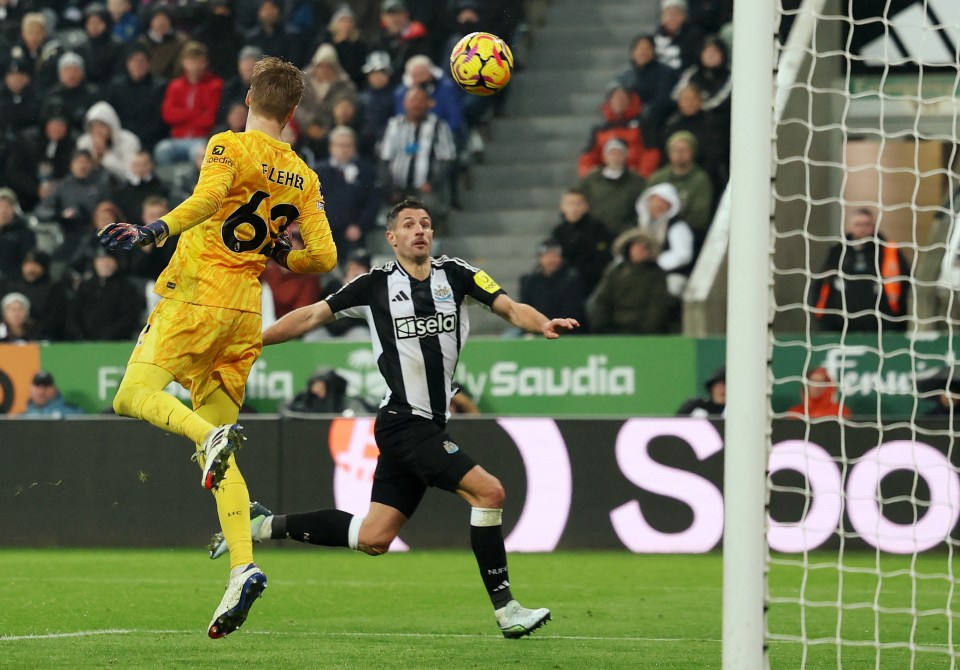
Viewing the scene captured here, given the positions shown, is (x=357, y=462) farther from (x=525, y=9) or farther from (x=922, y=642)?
(x=525, y=9)

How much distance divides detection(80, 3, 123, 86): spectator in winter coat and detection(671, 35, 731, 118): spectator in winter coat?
20.9 ft

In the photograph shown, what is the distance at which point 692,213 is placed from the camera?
13.4 metres

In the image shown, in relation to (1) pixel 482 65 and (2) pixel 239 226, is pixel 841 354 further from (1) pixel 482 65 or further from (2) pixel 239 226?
(2) pixel 239 226

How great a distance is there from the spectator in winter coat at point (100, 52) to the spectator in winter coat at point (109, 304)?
3.46 metres

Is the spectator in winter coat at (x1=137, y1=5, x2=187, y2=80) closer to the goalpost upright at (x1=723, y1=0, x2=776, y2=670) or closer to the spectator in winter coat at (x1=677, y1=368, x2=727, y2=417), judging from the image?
the spectator in winter coat at (x1=677, y1=368, x2=727, y2=417)

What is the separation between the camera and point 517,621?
6.93 m

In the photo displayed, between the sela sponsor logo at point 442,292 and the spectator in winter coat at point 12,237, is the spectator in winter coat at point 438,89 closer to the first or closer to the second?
the spectator in winter coat at point 12,237

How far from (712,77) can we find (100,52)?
6.86 m

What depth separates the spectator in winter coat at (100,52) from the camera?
16797 millimetres

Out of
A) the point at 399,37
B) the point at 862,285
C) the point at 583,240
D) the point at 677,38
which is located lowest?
the point at 862,285

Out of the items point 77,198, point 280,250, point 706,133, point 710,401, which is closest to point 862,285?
point 710,401

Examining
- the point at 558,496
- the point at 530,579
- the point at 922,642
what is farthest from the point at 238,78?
the point at 922,642

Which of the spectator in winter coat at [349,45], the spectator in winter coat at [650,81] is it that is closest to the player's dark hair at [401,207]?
the spectator in winter coat at [650,81]

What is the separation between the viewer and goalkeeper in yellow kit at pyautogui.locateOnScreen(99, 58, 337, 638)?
20.9ft
